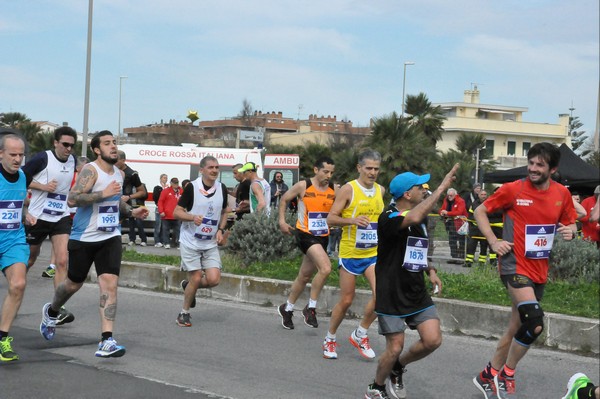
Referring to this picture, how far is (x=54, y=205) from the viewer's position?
1053cm

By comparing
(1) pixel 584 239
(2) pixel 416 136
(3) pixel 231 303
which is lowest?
(3) pixel 231 303

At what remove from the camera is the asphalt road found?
7172 mm

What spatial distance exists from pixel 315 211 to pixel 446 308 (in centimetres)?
186

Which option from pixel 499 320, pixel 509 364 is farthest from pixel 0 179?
pixel 499 320

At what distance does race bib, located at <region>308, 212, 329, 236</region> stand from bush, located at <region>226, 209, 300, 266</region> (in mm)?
3518

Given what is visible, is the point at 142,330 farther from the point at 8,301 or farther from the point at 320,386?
the point at 320,386

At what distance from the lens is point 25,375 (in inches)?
289

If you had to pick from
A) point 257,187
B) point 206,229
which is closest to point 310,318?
point 206,229

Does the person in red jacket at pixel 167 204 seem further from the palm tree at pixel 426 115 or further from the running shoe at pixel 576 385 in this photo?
the palm tree at pixel 426 115

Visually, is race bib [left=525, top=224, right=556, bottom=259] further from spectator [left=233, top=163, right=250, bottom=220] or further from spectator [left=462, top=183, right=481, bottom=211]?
spectator [left=462, top=183, right=481, bottom=211]

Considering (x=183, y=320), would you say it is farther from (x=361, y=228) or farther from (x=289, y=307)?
(x=361, y=228)

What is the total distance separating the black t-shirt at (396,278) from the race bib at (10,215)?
335 cm

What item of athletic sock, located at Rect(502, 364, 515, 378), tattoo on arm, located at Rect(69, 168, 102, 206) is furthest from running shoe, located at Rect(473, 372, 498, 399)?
tattoo on arm, located at Rect(69, 168, 102, 206)

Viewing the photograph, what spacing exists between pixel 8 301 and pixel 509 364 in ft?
14.1
